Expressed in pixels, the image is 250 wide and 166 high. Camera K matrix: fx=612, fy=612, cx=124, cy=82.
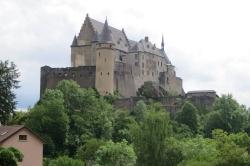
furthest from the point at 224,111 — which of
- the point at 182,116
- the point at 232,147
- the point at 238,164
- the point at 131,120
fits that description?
the point at 238,164

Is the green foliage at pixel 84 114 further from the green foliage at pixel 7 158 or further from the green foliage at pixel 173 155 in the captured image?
the green foliage at pixel 7 158

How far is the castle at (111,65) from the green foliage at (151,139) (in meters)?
34.6

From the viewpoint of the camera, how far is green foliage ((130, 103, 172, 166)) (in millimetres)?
62156

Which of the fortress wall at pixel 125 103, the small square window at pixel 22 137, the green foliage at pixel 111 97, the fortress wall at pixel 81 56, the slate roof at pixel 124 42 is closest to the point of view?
the small square window at pixel 22 137

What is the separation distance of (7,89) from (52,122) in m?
21.9

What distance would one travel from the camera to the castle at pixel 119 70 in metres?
101

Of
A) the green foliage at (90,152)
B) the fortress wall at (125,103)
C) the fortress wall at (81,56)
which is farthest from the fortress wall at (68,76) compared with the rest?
the green foliage at (90,152)

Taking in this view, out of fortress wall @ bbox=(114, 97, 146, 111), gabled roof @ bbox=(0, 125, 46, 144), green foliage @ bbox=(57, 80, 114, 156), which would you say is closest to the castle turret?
green foliage @ bbox=(57, 80, 114, 156)

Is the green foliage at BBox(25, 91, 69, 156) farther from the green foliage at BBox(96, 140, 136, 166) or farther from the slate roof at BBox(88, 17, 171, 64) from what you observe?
the slate roof at BBox(88, 17, 171, 64)

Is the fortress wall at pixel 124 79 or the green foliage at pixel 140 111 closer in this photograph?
the green foliage at pixel 140 111

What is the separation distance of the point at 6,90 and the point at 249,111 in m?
54.7

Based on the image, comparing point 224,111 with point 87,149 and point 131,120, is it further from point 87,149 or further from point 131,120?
point 87,149

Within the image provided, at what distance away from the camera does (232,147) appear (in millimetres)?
62188

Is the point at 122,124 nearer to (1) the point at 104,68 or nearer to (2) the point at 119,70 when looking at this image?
(1) the point at 104,68
